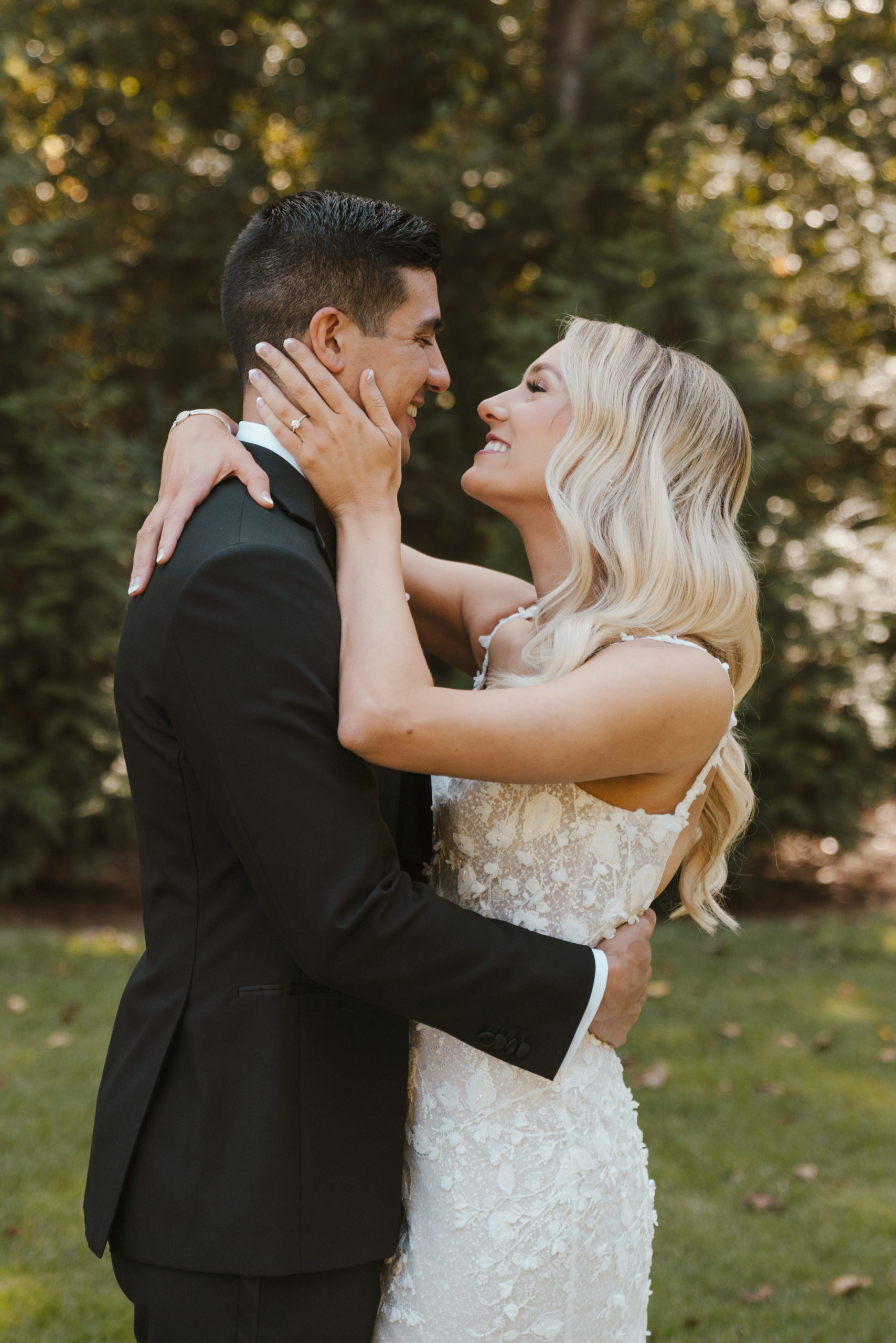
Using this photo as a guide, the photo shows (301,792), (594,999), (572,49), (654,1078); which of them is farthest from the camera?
(572,49)

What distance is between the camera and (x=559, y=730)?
189 centimetres

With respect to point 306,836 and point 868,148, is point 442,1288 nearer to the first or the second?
point 306,836

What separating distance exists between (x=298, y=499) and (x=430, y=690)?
1.29ft

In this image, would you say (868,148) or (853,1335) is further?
(868,148)

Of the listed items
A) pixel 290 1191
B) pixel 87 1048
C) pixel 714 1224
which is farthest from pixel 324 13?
pixel 290 1191

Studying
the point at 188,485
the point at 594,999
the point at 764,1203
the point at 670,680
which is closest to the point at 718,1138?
the point at 764,1203

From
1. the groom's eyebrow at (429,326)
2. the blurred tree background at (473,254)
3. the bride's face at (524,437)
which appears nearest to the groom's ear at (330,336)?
the groom's eyebrow at (429,326)

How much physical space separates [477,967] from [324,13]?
10.4 meters

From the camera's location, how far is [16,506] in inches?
320

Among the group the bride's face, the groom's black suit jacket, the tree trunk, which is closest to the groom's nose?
the bride's face

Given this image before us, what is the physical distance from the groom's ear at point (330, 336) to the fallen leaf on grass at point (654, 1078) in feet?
13.9

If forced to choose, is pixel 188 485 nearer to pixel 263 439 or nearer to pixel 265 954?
pixel 263 439

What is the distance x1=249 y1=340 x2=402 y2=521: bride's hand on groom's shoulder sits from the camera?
6.51ft

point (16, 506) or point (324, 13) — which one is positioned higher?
point (324, 13)
